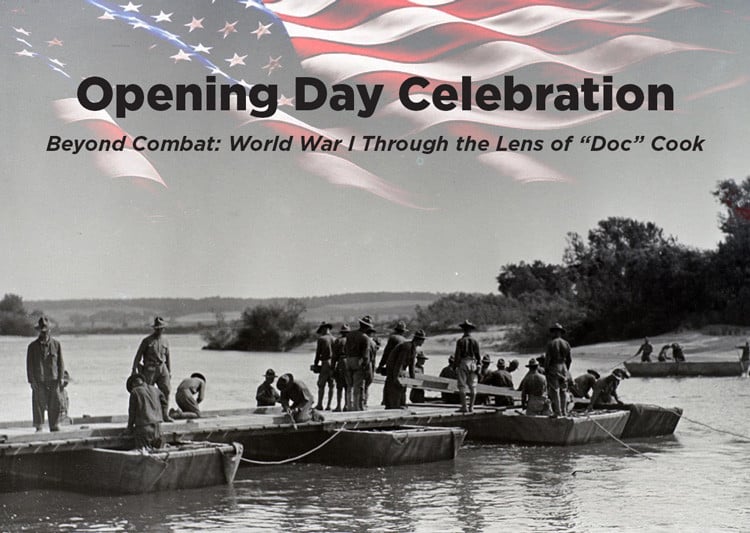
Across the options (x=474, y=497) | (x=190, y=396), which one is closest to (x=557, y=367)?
(x=474, y=497)

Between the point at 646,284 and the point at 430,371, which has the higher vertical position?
the point at 646,284

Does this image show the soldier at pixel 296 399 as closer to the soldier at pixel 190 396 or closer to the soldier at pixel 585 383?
the soldier at pixel 190 396

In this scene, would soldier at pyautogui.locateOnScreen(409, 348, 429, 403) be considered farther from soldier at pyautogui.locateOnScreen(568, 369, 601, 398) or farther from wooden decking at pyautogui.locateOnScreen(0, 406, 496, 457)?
soldier at pyautogui.locateOnScreen(568, 369, 601, 398)

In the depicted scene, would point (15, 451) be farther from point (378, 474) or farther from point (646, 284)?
point (646, 284)

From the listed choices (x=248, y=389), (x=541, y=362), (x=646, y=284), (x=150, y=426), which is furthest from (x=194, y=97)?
(x=646, y=284)

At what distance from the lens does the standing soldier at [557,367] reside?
770 inches

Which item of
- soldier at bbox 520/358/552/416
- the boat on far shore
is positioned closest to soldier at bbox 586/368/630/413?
soldier at bbox 520/358/552/416

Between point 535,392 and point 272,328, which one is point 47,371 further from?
point 272,328

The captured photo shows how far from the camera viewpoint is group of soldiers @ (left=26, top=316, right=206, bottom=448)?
48.8 ft

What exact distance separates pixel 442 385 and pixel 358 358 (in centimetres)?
271

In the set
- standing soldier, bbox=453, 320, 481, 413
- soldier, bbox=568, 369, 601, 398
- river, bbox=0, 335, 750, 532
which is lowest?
river, bbox=0, 335, 750, 532

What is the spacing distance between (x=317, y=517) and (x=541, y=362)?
9.01 meters

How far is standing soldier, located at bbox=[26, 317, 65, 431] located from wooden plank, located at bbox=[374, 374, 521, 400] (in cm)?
669

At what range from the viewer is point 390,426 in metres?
18.9
